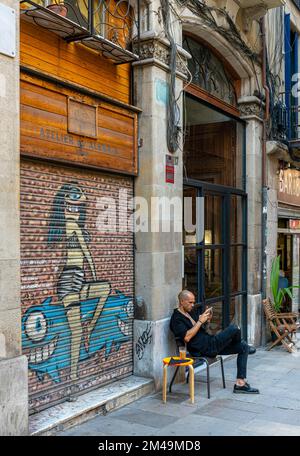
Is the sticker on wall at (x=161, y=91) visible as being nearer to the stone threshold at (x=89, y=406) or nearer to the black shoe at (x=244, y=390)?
the stone threshold at (x=89, y=406)

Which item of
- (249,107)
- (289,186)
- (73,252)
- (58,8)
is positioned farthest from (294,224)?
(58,8)

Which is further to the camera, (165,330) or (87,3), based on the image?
(165,330)

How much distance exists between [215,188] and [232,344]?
2955 millimetres

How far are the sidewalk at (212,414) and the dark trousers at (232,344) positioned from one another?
1.34 feet

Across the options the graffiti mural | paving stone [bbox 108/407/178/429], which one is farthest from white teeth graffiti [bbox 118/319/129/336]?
paving stone [bbox 108/407/178/429]

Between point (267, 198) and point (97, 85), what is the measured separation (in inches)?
209

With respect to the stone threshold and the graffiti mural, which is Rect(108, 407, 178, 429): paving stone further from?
the graffiti mural

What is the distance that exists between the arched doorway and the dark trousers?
1.43m

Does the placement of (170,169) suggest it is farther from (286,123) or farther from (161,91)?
(286,123)

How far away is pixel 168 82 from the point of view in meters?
6.97

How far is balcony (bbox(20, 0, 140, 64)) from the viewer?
5055 millimetres
